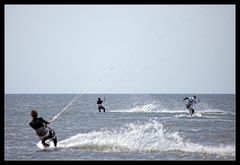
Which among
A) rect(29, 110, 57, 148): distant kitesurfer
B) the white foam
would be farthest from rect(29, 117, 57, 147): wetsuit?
the white foam

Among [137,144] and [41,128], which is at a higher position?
[41,128]

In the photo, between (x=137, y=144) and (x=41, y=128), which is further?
(x=137, y=144)

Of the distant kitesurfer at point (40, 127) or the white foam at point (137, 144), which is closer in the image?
the distant kitesurfer at point (40, 127)

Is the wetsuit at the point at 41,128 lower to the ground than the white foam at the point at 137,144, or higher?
higher

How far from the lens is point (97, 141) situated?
22453mm

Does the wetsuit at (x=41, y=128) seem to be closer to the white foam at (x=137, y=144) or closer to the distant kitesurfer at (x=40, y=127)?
the distant kitesurfer at (x=40, y=127)

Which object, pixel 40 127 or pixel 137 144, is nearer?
pixel 40 127

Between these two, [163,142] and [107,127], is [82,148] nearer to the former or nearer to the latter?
[163,142]

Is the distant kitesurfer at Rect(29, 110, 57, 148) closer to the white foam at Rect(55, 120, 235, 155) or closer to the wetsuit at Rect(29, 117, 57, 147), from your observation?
the wetsuit at Rect(29, 117, 57, 147)

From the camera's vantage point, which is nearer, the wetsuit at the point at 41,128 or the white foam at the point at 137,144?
the wetsuit at the point at 41,128

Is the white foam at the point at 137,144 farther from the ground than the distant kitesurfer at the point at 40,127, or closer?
closer

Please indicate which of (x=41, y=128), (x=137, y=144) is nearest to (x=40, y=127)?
(x=41, y=128)

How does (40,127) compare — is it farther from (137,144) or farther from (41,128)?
(137,144)

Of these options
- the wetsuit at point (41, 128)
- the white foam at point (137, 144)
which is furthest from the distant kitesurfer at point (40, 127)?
the white foam at point (137, 144)
